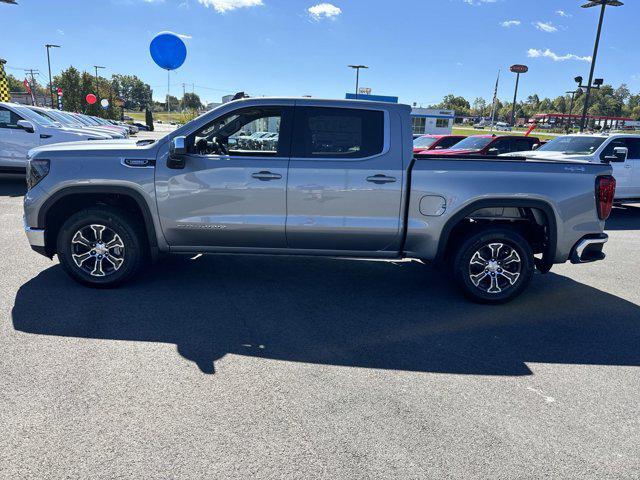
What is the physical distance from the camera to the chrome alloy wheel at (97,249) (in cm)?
486

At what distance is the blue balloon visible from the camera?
9770 mm

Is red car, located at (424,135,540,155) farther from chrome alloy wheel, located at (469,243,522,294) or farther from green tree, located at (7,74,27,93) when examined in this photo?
green tree, located at (7,74,27,93)

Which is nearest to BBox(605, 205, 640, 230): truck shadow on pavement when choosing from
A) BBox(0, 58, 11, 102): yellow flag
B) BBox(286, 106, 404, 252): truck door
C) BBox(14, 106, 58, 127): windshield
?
BBox(286, 106, 404, 252): truck door

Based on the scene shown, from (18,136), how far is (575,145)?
12.9 metres

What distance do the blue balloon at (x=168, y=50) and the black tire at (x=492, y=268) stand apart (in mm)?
7657

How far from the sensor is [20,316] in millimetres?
4172

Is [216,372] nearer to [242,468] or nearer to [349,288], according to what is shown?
[242,468]

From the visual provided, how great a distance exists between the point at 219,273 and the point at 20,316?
2056 millimetres

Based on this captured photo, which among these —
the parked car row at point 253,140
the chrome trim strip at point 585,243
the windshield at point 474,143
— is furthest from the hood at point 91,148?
the windshield at point 474,143

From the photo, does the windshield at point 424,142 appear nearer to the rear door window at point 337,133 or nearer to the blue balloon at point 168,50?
the blue balloon at point 168,50

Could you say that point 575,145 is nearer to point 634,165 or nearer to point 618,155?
point 618,155

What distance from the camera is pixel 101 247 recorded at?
4875 mm

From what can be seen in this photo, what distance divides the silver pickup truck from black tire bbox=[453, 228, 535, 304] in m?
0.01

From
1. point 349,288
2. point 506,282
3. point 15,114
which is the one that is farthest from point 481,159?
point 15,114
